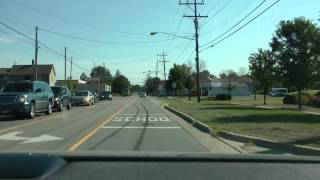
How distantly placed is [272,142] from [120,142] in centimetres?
428

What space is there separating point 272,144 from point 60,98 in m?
26.4

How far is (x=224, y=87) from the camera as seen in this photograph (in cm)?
12262

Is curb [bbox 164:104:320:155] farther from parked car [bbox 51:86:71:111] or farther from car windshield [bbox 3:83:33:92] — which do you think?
parked car [bbox 51:86:71:111]

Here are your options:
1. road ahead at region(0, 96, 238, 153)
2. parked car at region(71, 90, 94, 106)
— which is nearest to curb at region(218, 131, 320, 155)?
road ahead at region(0, 96, 238, 153)

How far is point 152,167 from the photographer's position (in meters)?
2.87

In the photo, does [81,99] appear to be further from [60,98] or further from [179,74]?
[179,74]

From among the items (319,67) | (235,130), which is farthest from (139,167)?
(319,67)

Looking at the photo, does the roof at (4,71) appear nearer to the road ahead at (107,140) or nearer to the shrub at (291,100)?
Answer: the shrub at (291,100)

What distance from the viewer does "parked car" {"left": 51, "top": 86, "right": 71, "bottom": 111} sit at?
39838mm

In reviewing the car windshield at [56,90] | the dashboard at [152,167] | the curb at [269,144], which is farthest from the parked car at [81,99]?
the dashboard at [152,167]

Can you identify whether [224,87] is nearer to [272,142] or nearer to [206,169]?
[272,142]

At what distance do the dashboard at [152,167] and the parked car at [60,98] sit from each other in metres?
36.9

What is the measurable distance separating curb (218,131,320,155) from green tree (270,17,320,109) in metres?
20.7

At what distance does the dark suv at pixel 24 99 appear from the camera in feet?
98.0
